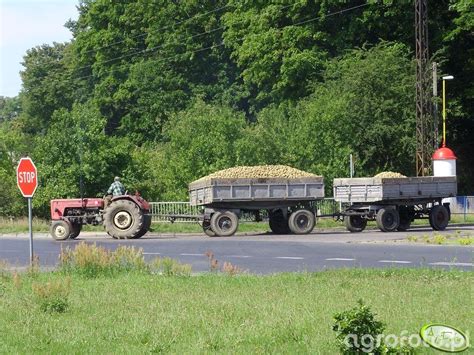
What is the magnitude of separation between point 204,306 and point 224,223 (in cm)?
2260

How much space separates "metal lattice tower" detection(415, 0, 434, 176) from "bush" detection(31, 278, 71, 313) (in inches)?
1279

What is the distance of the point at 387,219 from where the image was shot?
3675 centimetres

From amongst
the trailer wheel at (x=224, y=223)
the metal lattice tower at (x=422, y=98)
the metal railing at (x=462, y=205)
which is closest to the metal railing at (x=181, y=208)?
the metal lattice tower at (x=422, y=98)

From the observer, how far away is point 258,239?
3381 centimetres

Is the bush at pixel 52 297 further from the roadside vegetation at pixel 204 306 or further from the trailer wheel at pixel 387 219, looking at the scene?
the trailer wheel at pixel 387 219

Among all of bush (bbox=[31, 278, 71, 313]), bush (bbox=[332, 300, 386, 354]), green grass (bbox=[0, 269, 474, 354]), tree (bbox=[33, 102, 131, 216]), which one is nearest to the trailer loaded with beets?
tree (bbox=[33, 102, 131, 216])

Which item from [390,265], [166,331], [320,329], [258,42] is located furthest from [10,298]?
[258,42]

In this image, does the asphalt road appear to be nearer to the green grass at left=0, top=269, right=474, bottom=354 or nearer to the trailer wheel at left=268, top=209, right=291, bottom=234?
the trailer wheel at left=268, top=209, right=291, bottom=234

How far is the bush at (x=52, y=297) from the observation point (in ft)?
44.0

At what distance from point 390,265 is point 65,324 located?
33.6 feet

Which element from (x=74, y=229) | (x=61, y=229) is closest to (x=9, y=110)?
(x=74, y=229)

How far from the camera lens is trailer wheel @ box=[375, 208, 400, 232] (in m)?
36.6

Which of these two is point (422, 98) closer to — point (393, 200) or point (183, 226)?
point (393, 200)

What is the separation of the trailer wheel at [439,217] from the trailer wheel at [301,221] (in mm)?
4584
